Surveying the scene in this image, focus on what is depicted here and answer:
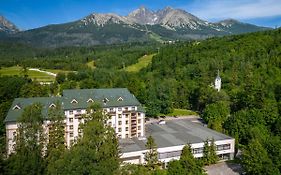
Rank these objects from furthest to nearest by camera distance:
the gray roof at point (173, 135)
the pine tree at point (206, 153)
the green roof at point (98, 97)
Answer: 1. the green roof at point (98, 97)
2. the gray roof at point (173, 135)
3. the pine tree at point (206, 153)

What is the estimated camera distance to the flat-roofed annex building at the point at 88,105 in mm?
47344

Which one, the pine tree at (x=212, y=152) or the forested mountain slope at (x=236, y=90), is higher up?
the forested mountain slope at (x=236, y=90)

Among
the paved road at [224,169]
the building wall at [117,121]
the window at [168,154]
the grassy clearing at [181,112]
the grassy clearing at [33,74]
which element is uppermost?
the grassy clearing at [33,74]

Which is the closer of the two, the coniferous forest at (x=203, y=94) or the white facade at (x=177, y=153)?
the coniferous forest at (x=203, y=94)

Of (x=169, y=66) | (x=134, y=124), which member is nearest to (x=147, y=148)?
(x=134, y=124)

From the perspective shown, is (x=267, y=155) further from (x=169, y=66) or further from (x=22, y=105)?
(x=169, y=66)

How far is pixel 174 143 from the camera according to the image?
47312 millimetres

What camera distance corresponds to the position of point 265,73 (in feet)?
264

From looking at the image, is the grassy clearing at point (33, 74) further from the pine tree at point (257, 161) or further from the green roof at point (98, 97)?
the pine tree at point (257, 161)

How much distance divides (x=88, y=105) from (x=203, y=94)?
3546 centimetres

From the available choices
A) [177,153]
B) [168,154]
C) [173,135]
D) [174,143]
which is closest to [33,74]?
[173,135]

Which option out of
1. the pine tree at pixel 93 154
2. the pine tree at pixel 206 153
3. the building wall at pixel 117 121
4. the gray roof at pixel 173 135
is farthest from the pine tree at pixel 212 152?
the pine tree at pixel 93 154

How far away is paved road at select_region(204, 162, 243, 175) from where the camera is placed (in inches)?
1715

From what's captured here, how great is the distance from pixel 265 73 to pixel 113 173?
209 feet
